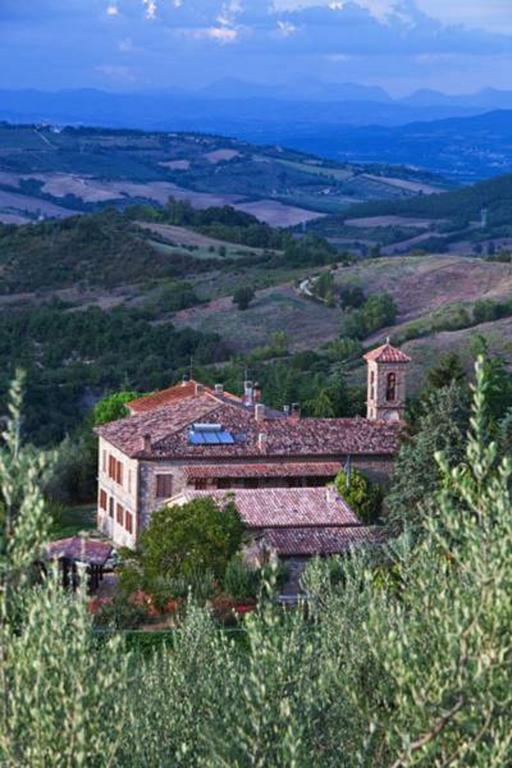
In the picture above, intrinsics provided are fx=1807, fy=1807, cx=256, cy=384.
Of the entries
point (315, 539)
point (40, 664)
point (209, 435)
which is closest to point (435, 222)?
point (209, 435)

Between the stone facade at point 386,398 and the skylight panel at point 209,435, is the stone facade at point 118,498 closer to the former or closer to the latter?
the skylight panel at point 209,435

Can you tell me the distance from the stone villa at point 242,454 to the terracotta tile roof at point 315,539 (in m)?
1.28

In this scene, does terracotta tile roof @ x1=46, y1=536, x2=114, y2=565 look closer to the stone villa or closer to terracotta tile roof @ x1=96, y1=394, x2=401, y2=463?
the stone villa

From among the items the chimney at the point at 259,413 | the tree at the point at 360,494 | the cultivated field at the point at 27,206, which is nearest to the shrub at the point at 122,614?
the tree at the point at 360,494

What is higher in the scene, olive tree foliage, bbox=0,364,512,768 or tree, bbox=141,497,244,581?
olive tree foliage, bbox=0,364,512,768

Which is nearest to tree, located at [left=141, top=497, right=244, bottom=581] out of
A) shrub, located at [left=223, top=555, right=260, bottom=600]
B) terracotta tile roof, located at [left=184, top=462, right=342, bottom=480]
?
shrub, located at [left=223, top=555, right=260, bottom=600]

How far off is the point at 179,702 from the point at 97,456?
32.1 m

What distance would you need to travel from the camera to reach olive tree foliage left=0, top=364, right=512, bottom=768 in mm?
12008

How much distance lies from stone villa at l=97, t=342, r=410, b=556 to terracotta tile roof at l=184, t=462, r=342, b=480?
2cm

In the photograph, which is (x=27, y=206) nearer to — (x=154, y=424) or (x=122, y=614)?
(x=154, y=424)

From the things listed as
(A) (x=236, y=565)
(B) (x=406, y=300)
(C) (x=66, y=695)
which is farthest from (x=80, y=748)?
(B) (x=406, y=300)

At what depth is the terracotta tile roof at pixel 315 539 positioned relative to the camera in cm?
3466

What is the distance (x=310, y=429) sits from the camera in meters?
41.9

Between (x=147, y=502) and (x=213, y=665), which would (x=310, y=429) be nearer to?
(x=147, y=502)
